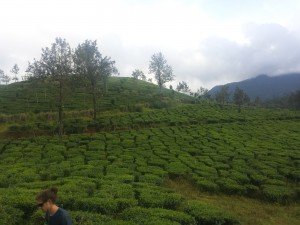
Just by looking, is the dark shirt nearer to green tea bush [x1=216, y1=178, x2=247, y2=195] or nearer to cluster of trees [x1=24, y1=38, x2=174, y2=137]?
green tea bush [x1=216, y1=178, x2=247, y2=195]

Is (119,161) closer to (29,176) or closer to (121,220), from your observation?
(29,176)

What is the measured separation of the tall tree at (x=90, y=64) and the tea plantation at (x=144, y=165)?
20.2ft

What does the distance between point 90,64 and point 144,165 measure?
2817cm

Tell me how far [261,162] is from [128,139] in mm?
16447

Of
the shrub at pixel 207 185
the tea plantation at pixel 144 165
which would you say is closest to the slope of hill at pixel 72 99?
the tea plantation at pixel 144 165

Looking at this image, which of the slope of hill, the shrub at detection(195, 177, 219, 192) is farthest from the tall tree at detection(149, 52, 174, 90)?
the shrub at detection(195, 177, 219, 192)

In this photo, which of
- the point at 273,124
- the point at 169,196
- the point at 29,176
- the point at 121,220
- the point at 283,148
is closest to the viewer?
the point at 121,220

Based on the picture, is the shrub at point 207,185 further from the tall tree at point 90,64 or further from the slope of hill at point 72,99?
→ the slope of hill at point 72,99

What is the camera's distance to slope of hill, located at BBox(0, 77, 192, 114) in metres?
68.1

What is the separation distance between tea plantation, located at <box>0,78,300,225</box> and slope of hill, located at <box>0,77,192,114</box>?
254 inches

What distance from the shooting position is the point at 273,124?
60.3 meters

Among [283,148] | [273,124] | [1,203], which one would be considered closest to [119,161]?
[1,203]

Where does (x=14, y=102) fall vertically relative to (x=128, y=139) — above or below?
above

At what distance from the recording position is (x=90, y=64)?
2178 inches
